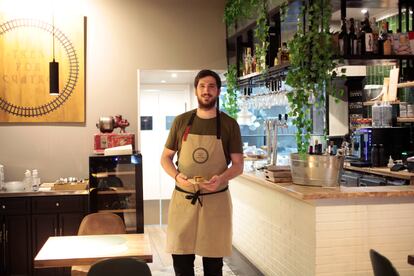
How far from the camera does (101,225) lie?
3.82m

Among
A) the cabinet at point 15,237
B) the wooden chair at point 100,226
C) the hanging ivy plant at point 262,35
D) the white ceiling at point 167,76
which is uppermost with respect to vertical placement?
the hanging ivy plant at point 262,35

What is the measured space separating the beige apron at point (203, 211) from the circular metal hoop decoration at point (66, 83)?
2932mm

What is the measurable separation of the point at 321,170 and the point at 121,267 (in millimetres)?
1875

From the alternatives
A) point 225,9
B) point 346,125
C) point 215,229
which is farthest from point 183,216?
point 346,125

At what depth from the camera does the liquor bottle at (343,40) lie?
4.09 metres

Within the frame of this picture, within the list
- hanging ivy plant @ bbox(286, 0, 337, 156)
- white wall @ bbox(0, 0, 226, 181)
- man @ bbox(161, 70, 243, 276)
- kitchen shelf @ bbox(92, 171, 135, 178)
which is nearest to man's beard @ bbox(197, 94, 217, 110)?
man @ bbox(161, 70, 243, 276)

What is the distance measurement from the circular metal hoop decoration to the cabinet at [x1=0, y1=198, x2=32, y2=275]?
117 centimetres

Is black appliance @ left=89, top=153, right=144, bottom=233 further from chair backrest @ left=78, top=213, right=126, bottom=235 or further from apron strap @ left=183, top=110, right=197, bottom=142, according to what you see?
apron strap @ left=183, top=110, right=197, bottom=142

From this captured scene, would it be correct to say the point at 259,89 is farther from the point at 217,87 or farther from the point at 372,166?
the point at 217,87

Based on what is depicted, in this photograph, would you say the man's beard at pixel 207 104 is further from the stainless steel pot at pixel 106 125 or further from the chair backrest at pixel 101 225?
the stainless steel pot at pixel 106 125

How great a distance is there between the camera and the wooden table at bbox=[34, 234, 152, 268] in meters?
2.83

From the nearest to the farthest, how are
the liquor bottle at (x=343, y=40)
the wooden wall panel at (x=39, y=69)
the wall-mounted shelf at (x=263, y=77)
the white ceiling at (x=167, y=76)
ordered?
the liquor bottle at (x=343, y=40), the wall-mounted shelf at (x=263, y=77), the wooden wall panel at (x=39, y=69), the white ceiling at (x=167, y=76)

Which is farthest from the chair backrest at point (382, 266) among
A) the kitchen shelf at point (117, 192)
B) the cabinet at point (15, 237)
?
the cabinet at point (15, 237)

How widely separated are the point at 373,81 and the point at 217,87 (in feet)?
15.4
